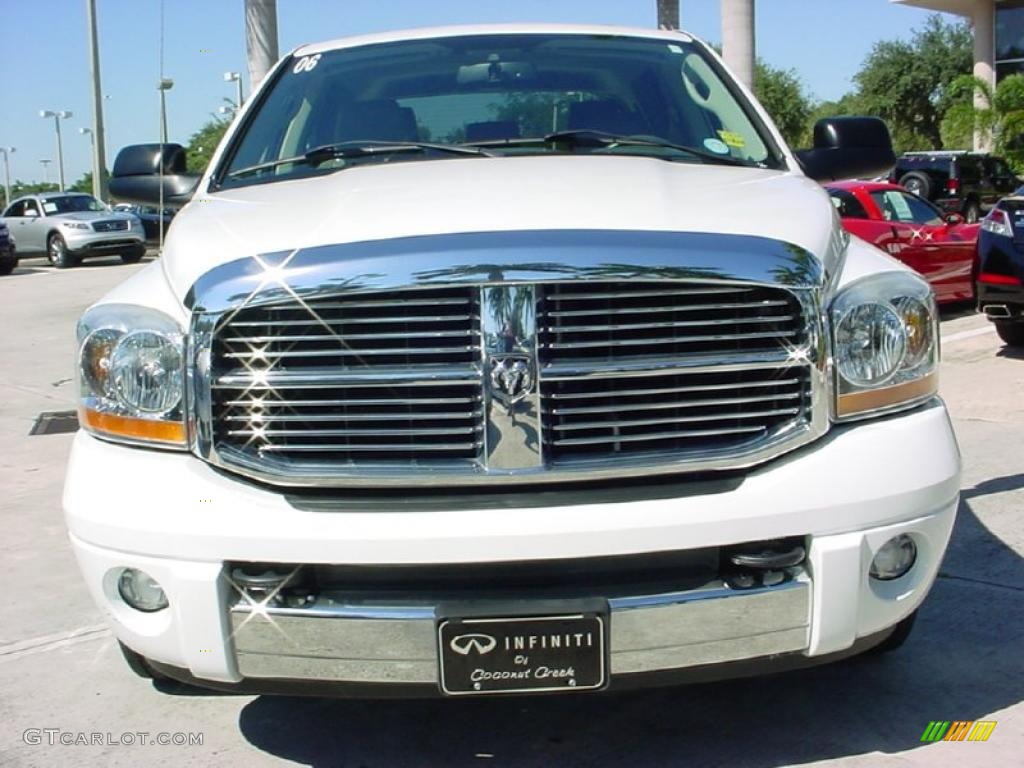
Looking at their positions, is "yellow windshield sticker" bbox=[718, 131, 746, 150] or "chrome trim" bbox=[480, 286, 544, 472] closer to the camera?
"chrome trim" bbox=[480, 286, 544, 472]

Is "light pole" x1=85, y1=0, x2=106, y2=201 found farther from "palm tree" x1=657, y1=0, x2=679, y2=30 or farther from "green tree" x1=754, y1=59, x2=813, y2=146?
"green tree" x1=754, y1=59, x2=813, y2=146

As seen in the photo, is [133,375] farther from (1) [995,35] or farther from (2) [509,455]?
(1) [995,35]

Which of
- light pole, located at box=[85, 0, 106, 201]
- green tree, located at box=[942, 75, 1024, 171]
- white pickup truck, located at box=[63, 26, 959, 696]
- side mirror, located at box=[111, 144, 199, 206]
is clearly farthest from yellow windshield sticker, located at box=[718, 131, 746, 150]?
green tree, located at box=[942, 75, 1024, 171]

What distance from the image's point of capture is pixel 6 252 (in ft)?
76.1

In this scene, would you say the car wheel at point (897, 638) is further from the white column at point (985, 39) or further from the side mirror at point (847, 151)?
the white column at point (985, 39)

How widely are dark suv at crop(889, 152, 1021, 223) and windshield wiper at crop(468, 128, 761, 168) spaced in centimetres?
2253

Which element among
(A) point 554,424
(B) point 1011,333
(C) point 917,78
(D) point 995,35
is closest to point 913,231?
(B) point 1011,333

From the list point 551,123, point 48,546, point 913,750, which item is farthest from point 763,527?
point 48,546

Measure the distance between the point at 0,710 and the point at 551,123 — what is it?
243cm

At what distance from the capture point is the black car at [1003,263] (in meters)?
8.88

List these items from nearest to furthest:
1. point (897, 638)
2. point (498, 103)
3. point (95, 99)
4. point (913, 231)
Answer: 1. point (897, 638)
2. point (498, 103)
3. point (913, 231)
4. point (95, 99)

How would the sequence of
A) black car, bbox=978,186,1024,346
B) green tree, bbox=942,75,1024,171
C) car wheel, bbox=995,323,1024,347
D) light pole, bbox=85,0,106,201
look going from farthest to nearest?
1. green tree, bbox=942,75,1024,171
2. light pole, bbox=85,0,106,201
3. car wheel, bbox=995,323,1024,347
4. black car, bbox=978,186,1024,346

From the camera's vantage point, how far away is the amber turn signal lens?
2773 mm

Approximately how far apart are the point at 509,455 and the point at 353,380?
372 millimetres
